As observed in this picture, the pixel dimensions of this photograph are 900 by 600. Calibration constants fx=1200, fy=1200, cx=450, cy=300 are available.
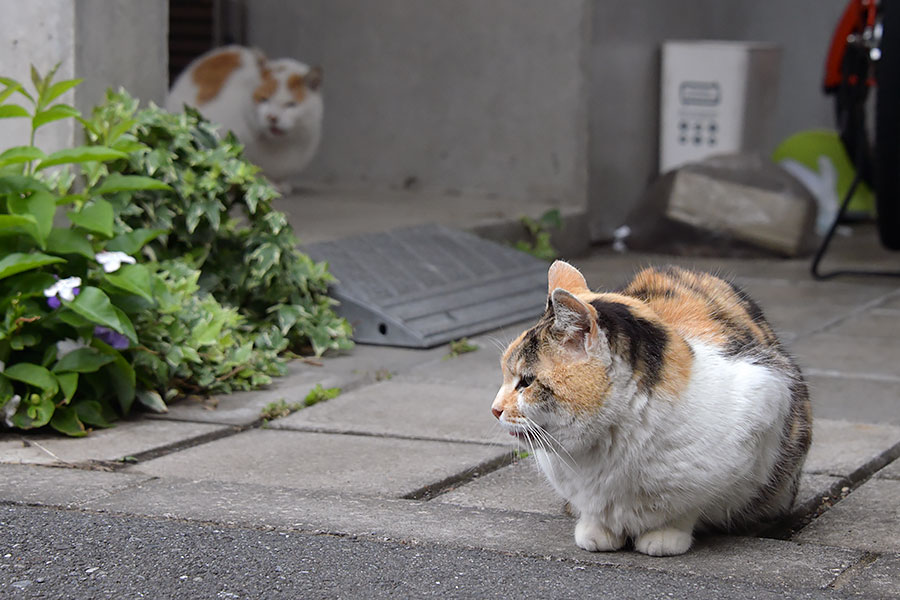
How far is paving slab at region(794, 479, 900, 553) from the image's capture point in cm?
254

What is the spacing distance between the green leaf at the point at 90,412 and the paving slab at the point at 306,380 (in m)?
0.19

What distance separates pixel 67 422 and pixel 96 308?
34 centimetres

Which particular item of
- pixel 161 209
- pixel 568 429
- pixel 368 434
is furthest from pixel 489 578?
pixel 161 209

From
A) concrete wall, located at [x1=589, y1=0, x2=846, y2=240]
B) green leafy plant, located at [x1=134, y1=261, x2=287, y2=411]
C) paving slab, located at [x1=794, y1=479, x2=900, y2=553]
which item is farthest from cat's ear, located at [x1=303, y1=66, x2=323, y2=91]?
paving slab, located at [x1=794, y1=479, x2=900, y2=553]

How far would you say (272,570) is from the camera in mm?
2338

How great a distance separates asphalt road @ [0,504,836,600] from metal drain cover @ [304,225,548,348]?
6.74 ft

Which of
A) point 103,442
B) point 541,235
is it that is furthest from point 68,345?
point 541,235

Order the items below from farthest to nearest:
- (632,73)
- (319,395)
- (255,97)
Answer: (632,73)
(255,97)
(319,395)

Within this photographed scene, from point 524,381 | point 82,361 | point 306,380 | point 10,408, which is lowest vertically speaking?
point 306,380

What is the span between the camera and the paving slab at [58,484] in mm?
2732

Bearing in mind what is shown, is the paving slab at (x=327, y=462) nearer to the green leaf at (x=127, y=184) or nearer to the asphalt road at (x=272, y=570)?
the asphalt road at (x=272, y=570)

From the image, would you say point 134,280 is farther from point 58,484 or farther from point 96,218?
point 58,484

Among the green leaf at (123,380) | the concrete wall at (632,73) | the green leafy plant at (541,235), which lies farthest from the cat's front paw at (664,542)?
the concrete wall at (632,73)

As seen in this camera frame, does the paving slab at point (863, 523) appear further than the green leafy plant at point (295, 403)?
No
